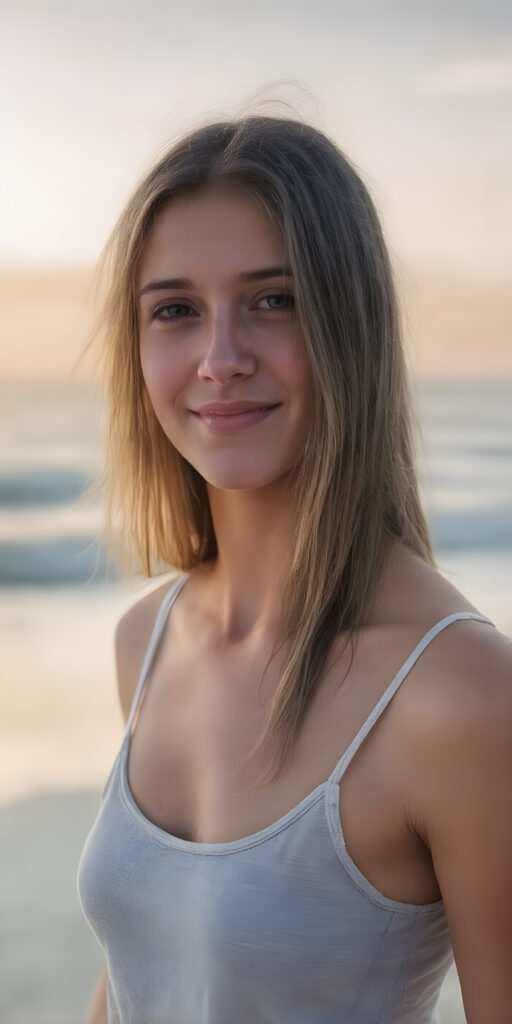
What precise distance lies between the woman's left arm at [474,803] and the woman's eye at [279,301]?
1.37 ft

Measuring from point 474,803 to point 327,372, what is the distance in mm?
472

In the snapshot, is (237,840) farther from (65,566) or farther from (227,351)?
(65,566)

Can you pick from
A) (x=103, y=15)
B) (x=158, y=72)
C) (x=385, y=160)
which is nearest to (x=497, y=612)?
(x=385, y=160)

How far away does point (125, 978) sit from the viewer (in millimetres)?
1292

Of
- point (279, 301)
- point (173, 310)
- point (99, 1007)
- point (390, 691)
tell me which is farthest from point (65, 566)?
point (390, 691)

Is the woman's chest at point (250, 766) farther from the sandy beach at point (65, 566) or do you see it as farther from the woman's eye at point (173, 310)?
the sandy beach at point (65, 566)

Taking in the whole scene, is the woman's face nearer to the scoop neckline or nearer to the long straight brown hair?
the long straight brown hair

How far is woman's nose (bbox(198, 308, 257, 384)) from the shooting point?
1.22 meters

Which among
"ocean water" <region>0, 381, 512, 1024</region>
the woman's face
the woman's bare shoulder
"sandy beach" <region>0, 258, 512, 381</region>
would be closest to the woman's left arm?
the woman's face

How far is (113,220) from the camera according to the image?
457 centimetres

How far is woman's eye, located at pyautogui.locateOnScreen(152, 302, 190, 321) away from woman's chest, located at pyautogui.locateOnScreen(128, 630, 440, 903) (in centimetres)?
42

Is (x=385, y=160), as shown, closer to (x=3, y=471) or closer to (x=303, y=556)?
(x=3, y=471)

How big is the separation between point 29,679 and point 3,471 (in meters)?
1.26

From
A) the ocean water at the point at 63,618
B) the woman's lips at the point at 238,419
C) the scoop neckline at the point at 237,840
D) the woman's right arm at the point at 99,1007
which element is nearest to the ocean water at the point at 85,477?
the ocean water at the point at 63,618
